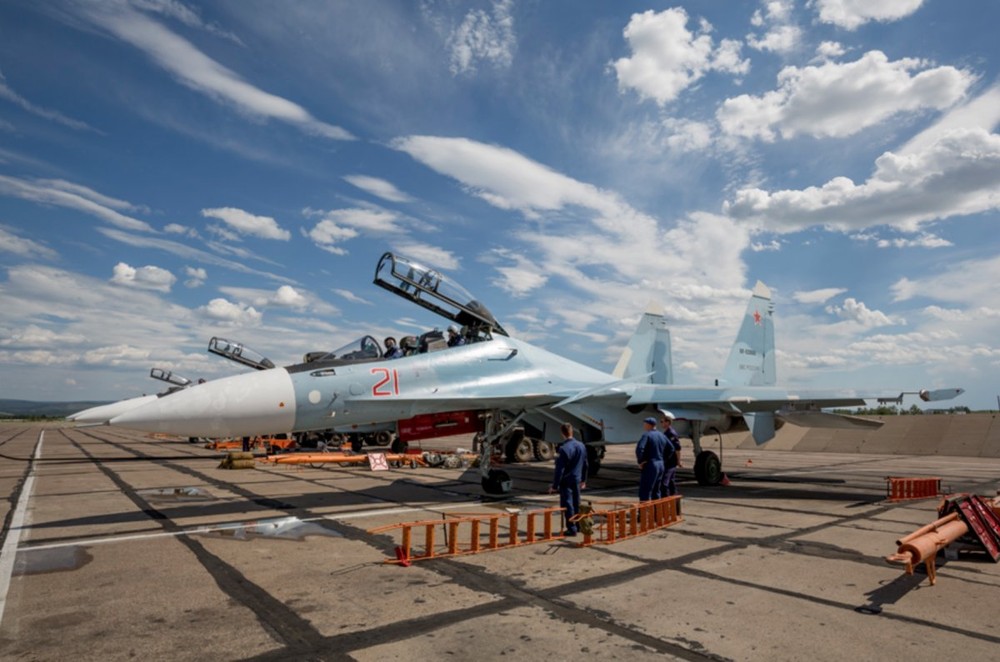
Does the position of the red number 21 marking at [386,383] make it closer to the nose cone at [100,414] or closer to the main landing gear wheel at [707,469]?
the main landing gear wheel at [707,469]

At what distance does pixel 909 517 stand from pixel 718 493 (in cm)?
338

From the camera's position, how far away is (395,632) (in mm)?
3877

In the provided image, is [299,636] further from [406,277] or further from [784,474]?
[784,474]

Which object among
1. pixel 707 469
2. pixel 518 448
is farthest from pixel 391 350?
pixel 518 448

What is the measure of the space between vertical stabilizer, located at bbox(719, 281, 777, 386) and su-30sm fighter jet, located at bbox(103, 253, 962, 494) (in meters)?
2.26

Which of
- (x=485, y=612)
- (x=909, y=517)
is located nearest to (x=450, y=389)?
(x=485, y=612)

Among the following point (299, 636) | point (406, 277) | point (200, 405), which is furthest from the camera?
point (406, 277)

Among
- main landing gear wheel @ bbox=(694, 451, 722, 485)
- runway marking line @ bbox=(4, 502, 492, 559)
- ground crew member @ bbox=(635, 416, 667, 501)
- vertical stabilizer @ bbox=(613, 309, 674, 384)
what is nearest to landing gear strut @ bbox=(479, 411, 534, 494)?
runway marking line @ bbox=(4, 502, 492, 559)

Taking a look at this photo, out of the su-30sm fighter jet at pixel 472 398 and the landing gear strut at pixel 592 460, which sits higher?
the su-30sm fighter jet at pixel 472 398

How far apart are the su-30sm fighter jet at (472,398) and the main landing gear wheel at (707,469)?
23mm

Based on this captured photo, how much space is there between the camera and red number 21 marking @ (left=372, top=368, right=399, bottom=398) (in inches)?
353

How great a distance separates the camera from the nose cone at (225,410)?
709 centimetres

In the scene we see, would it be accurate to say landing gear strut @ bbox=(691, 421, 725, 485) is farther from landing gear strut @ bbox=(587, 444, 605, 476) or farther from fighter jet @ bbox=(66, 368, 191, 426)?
fighter jet @ bbox=(66, 368, 191, 426)

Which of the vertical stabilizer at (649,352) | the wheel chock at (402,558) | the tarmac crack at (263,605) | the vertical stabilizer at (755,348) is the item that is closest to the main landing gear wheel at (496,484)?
the wheel chock at (402,558)
